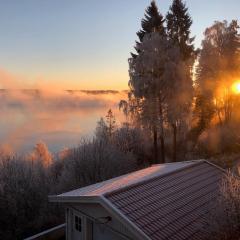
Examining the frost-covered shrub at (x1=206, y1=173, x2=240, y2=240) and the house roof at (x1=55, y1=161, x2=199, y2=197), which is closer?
the frost-covered shrub at (x1=206, y1=173, x2=240, y2=240)

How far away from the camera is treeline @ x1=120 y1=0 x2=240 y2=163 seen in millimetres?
34312

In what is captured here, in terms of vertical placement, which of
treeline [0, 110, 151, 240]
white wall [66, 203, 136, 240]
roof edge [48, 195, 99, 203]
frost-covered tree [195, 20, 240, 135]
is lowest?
treeline [0, 110, 151, 240]

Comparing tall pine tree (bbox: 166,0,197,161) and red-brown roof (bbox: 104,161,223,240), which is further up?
tall pine tree (bbox: 166,0,197,161)

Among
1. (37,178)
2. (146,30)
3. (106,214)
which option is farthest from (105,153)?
(106,214)

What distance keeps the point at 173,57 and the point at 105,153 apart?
10544mm

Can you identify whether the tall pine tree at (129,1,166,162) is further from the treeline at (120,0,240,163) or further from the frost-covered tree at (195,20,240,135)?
the frost-covered tree at (195,20,240,135)

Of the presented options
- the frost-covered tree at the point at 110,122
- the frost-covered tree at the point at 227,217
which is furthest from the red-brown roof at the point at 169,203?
the frost-covered tree at the point at 110,122

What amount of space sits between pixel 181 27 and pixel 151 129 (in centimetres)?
1105

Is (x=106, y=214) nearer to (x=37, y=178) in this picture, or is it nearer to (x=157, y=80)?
(x=37, y=178)

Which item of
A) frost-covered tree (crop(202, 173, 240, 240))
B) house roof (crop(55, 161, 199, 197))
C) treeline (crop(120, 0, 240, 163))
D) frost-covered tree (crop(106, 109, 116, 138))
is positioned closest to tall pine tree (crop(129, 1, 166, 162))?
treeline (crop(120, 0, 240, 163))

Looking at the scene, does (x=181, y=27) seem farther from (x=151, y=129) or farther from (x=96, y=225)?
(x=96, y=225)

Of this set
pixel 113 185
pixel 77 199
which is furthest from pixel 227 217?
pixel 77 199

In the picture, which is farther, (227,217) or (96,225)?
(96,225)

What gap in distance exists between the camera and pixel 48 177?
31312 millimetres
